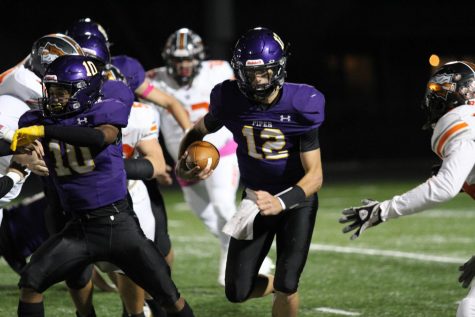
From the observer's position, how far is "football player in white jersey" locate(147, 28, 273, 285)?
20.5 ft

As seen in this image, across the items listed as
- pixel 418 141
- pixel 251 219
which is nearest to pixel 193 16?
pixel 418 141

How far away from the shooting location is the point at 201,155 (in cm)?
442

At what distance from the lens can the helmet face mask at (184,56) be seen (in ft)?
21.2

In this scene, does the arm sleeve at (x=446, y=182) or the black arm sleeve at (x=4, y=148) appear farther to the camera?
the black arm sleeve at (x=4, y=148)

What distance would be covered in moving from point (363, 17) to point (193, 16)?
3764 mm

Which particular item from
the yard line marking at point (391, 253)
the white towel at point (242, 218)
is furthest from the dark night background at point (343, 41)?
the white towel at point (242, 218)

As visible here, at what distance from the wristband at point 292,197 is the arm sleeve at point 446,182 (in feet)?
2.14

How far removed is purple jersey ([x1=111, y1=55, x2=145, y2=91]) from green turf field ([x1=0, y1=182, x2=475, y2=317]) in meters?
1.32

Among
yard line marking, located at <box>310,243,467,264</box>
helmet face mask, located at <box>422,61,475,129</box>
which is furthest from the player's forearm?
yard line marking, located at <box>310,243,467,264</box>

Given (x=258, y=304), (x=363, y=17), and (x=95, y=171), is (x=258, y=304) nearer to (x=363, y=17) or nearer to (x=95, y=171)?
(x=95, y=171)

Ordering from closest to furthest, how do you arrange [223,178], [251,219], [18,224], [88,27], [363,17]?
[251,219]
[88,27]
[18,224]
[223,178]
[363,17]

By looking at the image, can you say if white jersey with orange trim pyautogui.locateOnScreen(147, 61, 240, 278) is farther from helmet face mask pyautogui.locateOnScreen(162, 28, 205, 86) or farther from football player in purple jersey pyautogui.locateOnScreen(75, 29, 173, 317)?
football player in purple jersey pyautogui.locateOnScreen(75, 29, 173, 317)

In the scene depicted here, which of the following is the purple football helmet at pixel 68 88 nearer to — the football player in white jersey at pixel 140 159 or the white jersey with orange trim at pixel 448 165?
the football player in white jersey at pixel 140 159

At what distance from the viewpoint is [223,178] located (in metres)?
6.25
